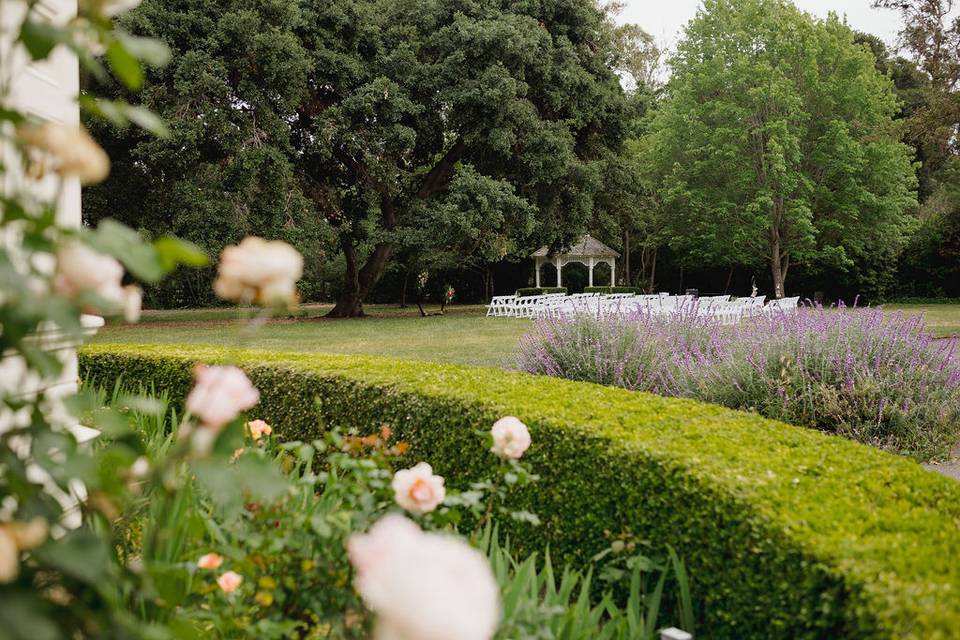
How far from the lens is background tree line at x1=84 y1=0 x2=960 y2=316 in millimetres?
16781

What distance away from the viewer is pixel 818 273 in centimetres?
2900

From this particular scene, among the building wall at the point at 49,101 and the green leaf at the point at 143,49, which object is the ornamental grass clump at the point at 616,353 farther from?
the green leaf at the point at 143,49

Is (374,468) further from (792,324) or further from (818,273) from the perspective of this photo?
(818,273)

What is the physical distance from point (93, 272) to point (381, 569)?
2.10 ft

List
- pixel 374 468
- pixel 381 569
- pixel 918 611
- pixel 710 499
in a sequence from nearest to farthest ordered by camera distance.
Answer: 1. pixel 381 569
2. pixel 918 611
3. pixel 374 468
4. pixel 710 499

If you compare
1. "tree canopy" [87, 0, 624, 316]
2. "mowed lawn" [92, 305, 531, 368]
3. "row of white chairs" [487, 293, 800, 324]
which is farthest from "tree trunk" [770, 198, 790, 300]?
"mowed lawn" [92, 305, 531, 368]

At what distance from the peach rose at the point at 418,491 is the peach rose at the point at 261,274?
71 centimetres

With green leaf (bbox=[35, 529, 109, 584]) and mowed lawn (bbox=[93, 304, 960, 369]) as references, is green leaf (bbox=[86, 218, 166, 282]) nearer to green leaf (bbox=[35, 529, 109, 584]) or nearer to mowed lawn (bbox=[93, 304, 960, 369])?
green leaf (bbox=[35, 529, 109, 584])

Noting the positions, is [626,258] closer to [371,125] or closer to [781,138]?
[781,138]

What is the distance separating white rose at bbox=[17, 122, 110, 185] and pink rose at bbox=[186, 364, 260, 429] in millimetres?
360

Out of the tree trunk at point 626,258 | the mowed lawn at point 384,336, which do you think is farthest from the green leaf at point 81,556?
the tree trunk at point 626,258

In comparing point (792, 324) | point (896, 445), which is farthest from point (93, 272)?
point (792, 324)

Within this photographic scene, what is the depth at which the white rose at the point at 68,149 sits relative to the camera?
1050 millimetres

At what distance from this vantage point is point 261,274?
1.15 meters
